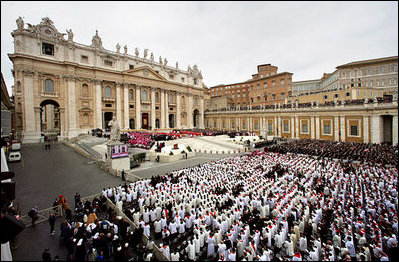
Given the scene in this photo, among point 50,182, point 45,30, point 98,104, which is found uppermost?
point 45,30

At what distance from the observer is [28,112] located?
30.1 metres

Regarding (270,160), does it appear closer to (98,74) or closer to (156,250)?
(156,250)

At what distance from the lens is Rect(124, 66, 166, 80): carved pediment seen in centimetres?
4372

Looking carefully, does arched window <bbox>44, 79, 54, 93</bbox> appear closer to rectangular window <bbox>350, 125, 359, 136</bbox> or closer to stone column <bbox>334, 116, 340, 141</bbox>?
stone column <bbox>334, 116, 340, 141</bbox>

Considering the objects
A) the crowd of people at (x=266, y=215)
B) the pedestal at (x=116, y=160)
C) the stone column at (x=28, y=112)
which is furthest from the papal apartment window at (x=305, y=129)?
the stone column at (x=28, y=112)

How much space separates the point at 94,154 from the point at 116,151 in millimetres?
6834

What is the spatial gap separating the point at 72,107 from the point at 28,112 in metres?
6.34

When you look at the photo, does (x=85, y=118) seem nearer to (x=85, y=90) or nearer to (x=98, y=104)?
(x=98, y=104)

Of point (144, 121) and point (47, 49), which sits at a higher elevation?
point (47, 49)

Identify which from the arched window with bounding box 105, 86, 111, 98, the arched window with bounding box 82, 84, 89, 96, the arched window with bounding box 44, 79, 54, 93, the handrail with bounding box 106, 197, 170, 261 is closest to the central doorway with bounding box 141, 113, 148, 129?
the arched window with bounding box 105, 86, 111, 98

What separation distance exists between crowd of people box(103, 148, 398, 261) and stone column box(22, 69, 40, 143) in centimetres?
2830

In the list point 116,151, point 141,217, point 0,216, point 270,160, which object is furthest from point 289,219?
point 116,151

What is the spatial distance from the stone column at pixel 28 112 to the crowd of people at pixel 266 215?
92.8ft

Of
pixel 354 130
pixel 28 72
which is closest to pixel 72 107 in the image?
pixel 28 72
